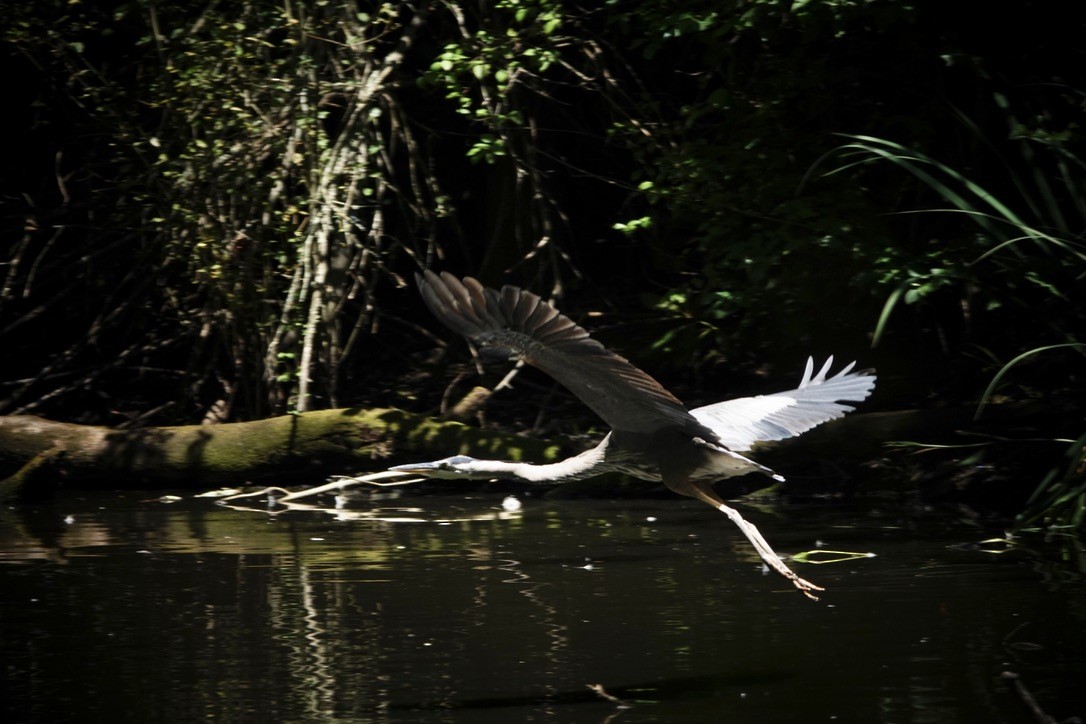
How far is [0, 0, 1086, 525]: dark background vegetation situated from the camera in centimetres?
796

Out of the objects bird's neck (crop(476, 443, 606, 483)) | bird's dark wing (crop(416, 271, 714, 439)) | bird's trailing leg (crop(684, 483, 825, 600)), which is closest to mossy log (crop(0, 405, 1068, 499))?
bird's trailing leg (crop(684, 483, 825, 600))

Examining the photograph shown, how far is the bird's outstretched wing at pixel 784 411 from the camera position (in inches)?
235

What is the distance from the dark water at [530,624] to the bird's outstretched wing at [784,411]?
1.95 feet

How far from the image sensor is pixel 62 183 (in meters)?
11.4

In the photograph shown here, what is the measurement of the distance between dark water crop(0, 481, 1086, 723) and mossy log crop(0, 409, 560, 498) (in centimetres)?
120

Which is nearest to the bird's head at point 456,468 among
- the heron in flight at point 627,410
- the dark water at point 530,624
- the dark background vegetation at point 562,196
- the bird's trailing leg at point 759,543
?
the heron in flight at point 627,410

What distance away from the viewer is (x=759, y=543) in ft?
18.1

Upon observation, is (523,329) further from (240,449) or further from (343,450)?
(240,449)

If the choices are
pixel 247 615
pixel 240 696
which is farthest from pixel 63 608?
pixel 240 696

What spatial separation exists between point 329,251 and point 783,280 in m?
3.38

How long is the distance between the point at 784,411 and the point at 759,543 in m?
0.77

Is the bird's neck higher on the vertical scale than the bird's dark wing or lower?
lower

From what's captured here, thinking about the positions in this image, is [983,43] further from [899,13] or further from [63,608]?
[63,608]

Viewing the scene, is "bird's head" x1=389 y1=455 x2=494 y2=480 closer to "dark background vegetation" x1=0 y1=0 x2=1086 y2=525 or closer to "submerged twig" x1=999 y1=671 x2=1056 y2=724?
"dark background vegetation" x1=0 y1=0 x2=1086 y2=525
